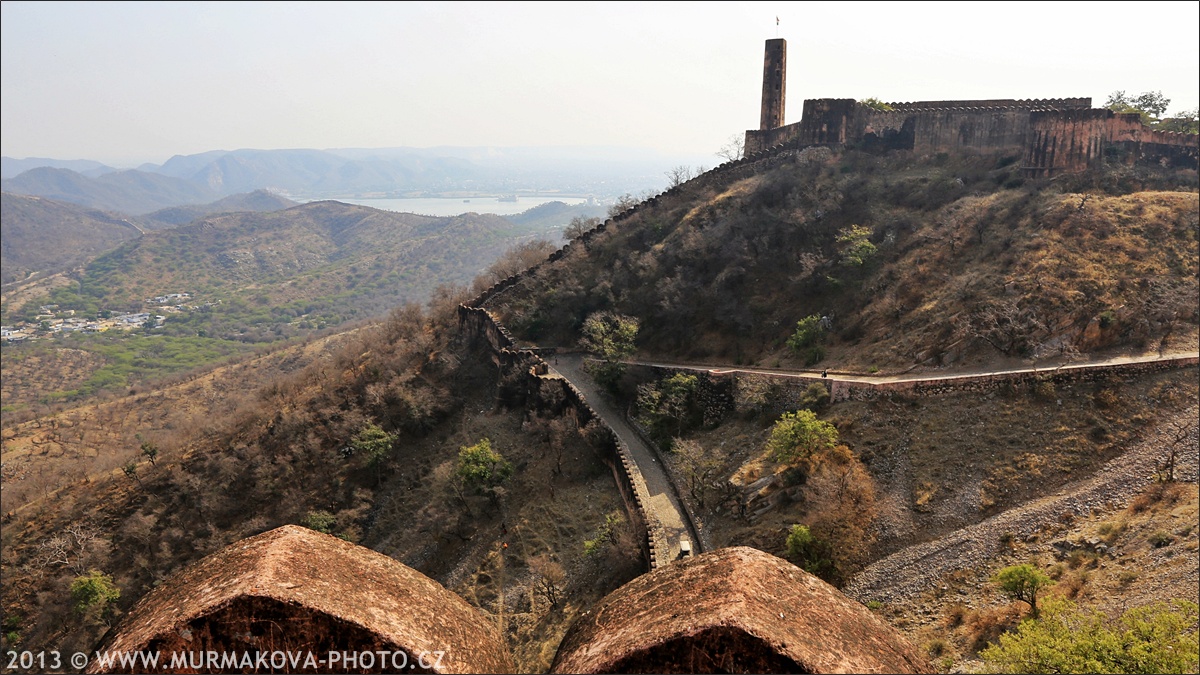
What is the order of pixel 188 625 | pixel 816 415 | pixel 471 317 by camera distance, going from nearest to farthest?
pixel 188 625
pixel 816 415
pixel 471 317

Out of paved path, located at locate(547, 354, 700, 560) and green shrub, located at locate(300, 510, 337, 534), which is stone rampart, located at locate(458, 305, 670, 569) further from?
green shrub, located at locate(300, 510, 337, 534)

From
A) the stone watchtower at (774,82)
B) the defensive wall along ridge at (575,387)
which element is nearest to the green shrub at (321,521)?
the defensive wall along ridge at (575,387)

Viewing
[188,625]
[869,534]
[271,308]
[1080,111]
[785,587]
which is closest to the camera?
[188,625]

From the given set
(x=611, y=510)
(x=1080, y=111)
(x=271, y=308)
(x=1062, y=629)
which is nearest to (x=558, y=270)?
(x=611, y=510)

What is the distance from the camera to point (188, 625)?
32.4 ft

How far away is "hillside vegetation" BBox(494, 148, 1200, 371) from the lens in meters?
28.4

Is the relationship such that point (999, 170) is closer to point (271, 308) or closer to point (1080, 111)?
point (1080, 111)

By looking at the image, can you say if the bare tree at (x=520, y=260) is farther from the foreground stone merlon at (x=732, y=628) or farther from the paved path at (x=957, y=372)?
the foreground stone merlon at (x=732, y=628)

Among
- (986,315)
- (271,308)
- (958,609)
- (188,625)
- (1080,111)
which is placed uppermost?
(1080,111)

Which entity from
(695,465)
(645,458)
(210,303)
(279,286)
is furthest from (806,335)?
(279,286)

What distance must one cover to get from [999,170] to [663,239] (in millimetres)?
21738

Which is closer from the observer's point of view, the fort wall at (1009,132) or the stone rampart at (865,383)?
the stone rampart at (865,383)

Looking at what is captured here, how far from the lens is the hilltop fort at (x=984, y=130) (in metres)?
38.5

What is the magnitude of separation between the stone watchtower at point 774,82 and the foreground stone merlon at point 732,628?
2024 inches
